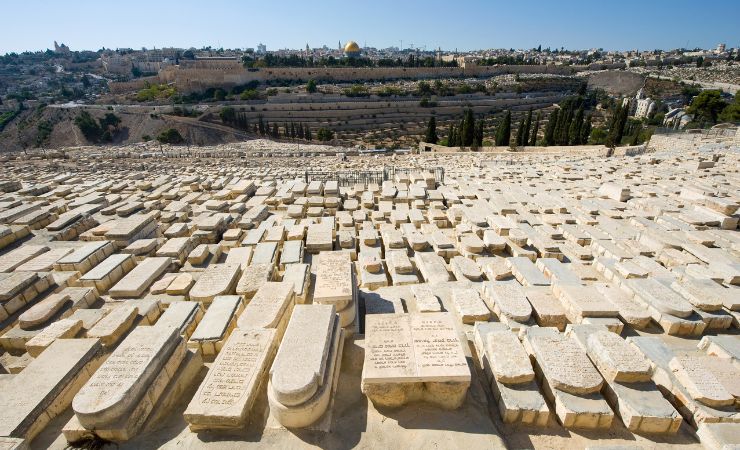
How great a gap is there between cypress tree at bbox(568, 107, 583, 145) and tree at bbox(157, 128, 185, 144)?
40929 mm

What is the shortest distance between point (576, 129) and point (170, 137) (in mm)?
41621

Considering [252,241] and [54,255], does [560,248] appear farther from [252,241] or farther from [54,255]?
[54,255]

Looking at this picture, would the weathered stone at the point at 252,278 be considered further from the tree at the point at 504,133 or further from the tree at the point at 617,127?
the tree at the point at 504,133

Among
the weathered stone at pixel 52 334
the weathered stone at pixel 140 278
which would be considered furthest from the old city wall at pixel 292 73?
the weathered stone at pixel 52 334

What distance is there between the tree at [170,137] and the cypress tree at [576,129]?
40.9 metres

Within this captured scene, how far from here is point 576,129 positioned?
28.1 metres

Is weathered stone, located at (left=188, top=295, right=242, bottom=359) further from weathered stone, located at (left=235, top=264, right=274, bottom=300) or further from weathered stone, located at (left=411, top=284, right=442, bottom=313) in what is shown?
weathered stone, located at (left=411, top=284, right=442, bottom=313)

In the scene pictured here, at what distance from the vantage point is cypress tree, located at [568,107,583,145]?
2764 cm

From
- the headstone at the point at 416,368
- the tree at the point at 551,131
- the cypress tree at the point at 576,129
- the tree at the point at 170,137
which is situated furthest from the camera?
the tree at the point at 170,137

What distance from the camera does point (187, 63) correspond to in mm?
74312

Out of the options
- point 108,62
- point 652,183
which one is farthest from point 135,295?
point 108,62

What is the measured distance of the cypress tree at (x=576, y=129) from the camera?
27644mm

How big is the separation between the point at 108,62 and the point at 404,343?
148468 mm

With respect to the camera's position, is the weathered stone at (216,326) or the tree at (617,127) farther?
the tree at (617,127)
